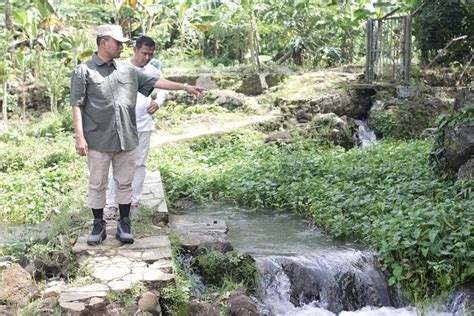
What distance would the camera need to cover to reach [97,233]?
605cm

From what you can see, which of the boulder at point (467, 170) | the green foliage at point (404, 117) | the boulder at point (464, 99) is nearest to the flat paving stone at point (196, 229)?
the boulder at point (467, 170)

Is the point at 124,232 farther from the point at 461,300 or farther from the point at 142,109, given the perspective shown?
the point at 461,300

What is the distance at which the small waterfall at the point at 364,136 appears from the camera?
14186 mm

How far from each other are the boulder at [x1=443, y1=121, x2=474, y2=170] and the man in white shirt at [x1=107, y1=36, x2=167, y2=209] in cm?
410

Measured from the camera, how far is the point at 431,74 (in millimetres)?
16203

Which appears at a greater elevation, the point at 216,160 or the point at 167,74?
the point at 167,74

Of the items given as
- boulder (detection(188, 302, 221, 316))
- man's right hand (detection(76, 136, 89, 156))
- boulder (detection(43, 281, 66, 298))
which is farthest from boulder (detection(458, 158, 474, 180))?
boulder (detection(43, 281, 66, 298))

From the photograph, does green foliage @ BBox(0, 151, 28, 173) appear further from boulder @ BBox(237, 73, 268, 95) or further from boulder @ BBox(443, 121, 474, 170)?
boulder @ BBox(443, 121, 474, 170)

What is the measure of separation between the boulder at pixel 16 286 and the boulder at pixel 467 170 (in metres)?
5.65

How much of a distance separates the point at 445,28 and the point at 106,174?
13.1 metres

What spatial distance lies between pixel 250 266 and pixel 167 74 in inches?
493

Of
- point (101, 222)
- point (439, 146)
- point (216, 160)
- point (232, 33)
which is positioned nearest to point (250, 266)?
point (101, 222)

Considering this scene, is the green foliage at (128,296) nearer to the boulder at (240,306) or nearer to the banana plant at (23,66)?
the boulder at (240,306)

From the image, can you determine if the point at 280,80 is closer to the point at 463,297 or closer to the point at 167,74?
the point at 167,74
